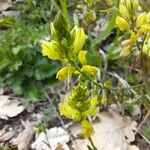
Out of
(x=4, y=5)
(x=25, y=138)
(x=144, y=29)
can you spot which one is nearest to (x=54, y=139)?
(x=25, y=138)

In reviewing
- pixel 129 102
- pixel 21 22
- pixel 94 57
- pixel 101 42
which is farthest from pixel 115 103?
pixel 21 22

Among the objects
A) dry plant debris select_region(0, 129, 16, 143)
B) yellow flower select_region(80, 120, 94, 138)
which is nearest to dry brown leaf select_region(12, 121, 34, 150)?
dry plant debris select_region(0, 129, 16, 143)

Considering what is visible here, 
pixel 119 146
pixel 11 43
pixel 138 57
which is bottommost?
pixel 119 146

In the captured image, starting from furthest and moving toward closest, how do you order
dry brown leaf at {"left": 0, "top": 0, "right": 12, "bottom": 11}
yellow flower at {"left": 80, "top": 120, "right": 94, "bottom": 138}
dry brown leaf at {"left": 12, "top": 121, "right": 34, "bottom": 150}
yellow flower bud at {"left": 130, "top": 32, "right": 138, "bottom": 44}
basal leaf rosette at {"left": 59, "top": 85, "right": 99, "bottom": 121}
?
1. dry brown leaf at {"left": 0, "top": 0, "right": 12, "bottom": 11}
2. dry brown leaf at {"left": 12, "top": 121, "right": 34, "bottom": 150}
3. yellow flower bud at {"left": 130, "top": 32, "right": 138, "bottom": 44}
4. yellow flower at {"left": 80, "top": 120, "right": 94, "bottom": 138}
5. basal leaf rosette at {"left": 59, "top": 85, "right": 99, "bottom": 121}

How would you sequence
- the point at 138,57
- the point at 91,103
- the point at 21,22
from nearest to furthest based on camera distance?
the point at 91,103
the point at 138,57
the point at 21,22

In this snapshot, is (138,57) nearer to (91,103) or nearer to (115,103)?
(91,103)

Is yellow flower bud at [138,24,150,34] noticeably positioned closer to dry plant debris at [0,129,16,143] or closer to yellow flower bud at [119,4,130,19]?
yellow flower bud at [119,4,130,19]

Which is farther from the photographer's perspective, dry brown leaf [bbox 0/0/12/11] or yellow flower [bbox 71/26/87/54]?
dry brown leaf [bbox 0/0/12/11]
